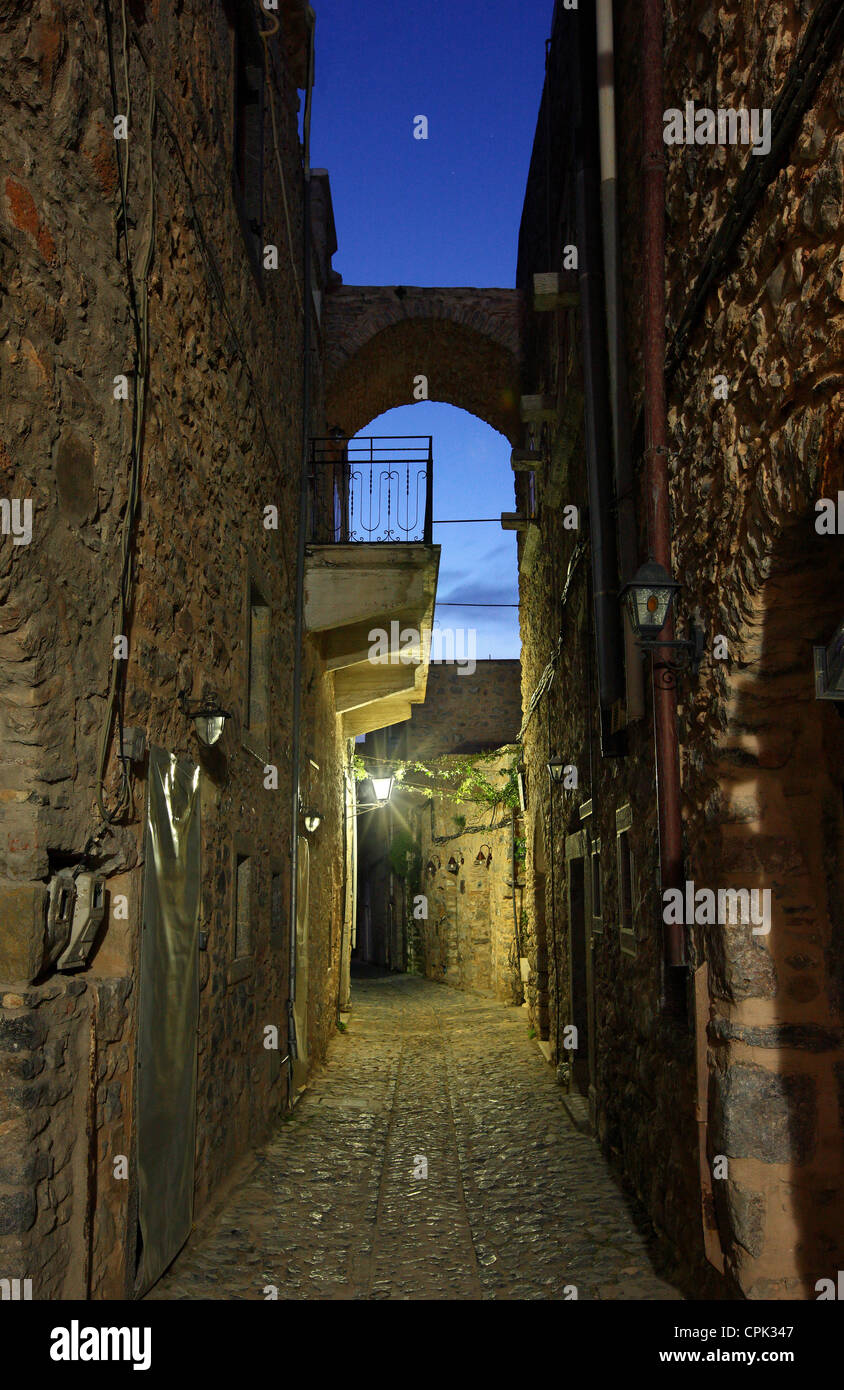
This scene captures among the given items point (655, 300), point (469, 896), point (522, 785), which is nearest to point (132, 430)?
point (655, 300)

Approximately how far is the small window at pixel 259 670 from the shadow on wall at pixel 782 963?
430cm

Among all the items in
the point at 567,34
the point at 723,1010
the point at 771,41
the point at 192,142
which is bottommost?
the point at 723,1010

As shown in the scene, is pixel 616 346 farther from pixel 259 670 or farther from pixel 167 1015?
pixel 167 1015

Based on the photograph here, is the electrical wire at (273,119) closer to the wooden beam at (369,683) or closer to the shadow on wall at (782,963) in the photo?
the wooden beam at (369,683)

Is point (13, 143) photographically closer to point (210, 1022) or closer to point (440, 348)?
point (210, 1022)

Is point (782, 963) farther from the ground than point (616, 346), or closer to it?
closer to it

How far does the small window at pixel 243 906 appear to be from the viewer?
6.84m

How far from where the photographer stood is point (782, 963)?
12.7ft

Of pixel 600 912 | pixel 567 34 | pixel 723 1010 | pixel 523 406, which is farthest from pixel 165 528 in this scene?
pixel 523 406

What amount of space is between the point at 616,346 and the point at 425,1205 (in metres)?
5.19

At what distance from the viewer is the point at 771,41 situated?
328cm

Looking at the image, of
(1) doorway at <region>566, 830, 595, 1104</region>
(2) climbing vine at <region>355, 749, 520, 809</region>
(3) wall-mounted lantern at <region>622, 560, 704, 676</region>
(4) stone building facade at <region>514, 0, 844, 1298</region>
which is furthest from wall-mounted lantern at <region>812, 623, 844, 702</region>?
(2) climbing vine at <region>355, 749, 520, 809</region>

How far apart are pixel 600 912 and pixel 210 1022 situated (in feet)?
11.0

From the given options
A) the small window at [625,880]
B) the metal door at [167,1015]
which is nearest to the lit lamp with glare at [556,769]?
the small window at [625,880]
